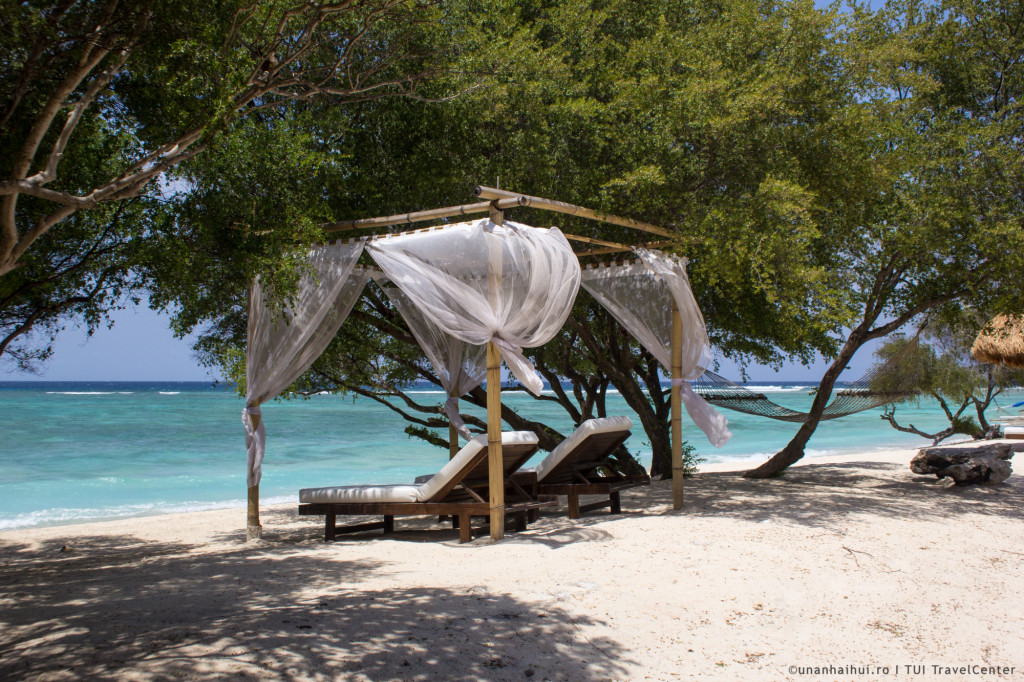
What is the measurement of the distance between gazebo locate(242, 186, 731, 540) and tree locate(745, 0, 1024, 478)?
4.73 ft

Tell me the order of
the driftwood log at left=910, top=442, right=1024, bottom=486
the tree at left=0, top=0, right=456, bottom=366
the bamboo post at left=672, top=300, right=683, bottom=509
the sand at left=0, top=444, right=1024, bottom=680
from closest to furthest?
1. the sand at left=0, top=444, right=1024, bottom=680
2. the tree at left=0, top=0, right=456, bottom=366
3. the bamboo post at left=672, top=300, right=683, bottom=509
4. the driftwood log at left=910, top=442, right=1024, bottom=486

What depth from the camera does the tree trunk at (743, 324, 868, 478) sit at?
8531 mm

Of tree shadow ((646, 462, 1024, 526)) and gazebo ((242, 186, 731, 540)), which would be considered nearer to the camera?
gazebo ((242, 186, 731, 540))

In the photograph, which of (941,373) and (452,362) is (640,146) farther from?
(941,373)

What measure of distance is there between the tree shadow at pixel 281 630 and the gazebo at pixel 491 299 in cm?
A: 167

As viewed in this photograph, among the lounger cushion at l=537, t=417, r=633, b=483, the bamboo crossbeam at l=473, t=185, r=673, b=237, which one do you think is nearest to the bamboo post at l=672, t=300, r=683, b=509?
the lounger cushion at l=537, t=417, r=633, b=483

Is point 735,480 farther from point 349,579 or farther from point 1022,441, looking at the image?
point 1022,441

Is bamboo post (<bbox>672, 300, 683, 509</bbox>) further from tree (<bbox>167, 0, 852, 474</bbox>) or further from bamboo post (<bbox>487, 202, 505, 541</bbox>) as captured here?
bamboo post (<bbox>487, 202, 505, 541</bbox>)

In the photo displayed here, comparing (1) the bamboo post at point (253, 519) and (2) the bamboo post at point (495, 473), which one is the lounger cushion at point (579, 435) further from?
(1) the bamboo post at point (253, 519)

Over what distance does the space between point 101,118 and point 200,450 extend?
1862cm

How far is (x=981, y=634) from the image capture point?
3686 mm

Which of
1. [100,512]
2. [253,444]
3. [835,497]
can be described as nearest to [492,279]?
[253,444]

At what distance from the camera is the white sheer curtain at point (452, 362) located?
732 cm

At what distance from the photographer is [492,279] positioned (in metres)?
5.64
